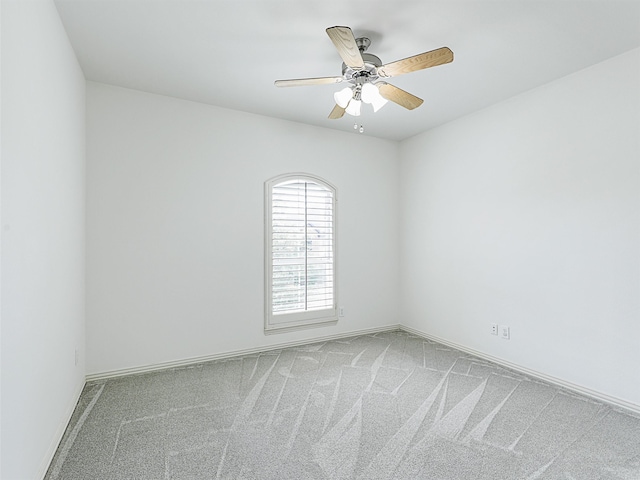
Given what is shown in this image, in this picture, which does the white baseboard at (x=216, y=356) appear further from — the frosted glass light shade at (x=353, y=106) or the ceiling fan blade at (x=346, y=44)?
the ceiling fan blade at (x=346, y=44)

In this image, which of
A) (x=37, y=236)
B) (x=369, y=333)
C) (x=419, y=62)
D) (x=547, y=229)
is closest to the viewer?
(x=37, y=236)

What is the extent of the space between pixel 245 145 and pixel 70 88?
1.59m

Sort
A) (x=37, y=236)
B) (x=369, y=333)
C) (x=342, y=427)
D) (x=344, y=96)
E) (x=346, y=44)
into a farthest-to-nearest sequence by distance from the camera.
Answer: (x=369, y=333), (x=344, y=96), (x=342, y=427), (x=346, y=44), (x=37, y=236)

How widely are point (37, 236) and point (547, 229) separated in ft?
12.0

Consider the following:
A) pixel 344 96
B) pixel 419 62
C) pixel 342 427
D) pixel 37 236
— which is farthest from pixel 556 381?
pixel 37 236

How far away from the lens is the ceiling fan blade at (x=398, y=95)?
2492 mm

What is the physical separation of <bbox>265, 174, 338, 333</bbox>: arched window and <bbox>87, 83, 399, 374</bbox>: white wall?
4.3 inches

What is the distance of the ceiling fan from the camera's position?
1951mm

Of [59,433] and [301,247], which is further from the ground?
[301,247]

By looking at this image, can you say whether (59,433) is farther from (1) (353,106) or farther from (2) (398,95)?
(2) (398,95)

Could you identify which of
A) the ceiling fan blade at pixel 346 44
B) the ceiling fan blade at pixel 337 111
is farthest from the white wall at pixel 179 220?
the ceiling fan blade at pixel 346 44

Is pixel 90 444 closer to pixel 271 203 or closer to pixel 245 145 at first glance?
pixel 271 203

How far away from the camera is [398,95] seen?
2555 mm

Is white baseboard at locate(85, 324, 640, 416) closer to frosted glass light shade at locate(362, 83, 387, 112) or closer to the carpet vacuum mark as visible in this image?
the carpet vacuum mark
